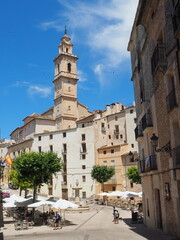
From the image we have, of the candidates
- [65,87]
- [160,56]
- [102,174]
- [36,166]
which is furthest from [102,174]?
[160,56]

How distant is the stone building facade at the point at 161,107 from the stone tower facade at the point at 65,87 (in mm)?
44231

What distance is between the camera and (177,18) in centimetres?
1147

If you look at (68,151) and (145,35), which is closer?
(145,35)

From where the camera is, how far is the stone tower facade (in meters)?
63.8

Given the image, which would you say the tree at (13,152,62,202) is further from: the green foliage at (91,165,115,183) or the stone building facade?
the green foliage at (91,165,115,183)

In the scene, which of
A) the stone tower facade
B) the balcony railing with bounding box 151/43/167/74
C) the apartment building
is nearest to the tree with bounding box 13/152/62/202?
the balcony railing with bounding box 151/43/167/74

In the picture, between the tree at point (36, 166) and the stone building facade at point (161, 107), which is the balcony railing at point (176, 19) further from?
the tree at point (36, 166)

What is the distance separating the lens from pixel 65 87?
64938 mm

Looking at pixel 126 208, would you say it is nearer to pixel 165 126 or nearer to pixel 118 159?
pixel 118 159

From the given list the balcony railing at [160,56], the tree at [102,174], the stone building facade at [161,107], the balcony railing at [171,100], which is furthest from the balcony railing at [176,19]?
the tree at [102,174]

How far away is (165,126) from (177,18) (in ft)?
18.4

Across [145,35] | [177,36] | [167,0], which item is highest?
[145,35]

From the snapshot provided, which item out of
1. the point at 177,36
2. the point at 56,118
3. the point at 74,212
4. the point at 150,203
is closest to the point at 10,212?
the point at 74,212

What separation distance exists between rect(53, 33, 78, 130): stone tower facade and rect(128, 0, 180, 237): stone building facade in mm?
44231
